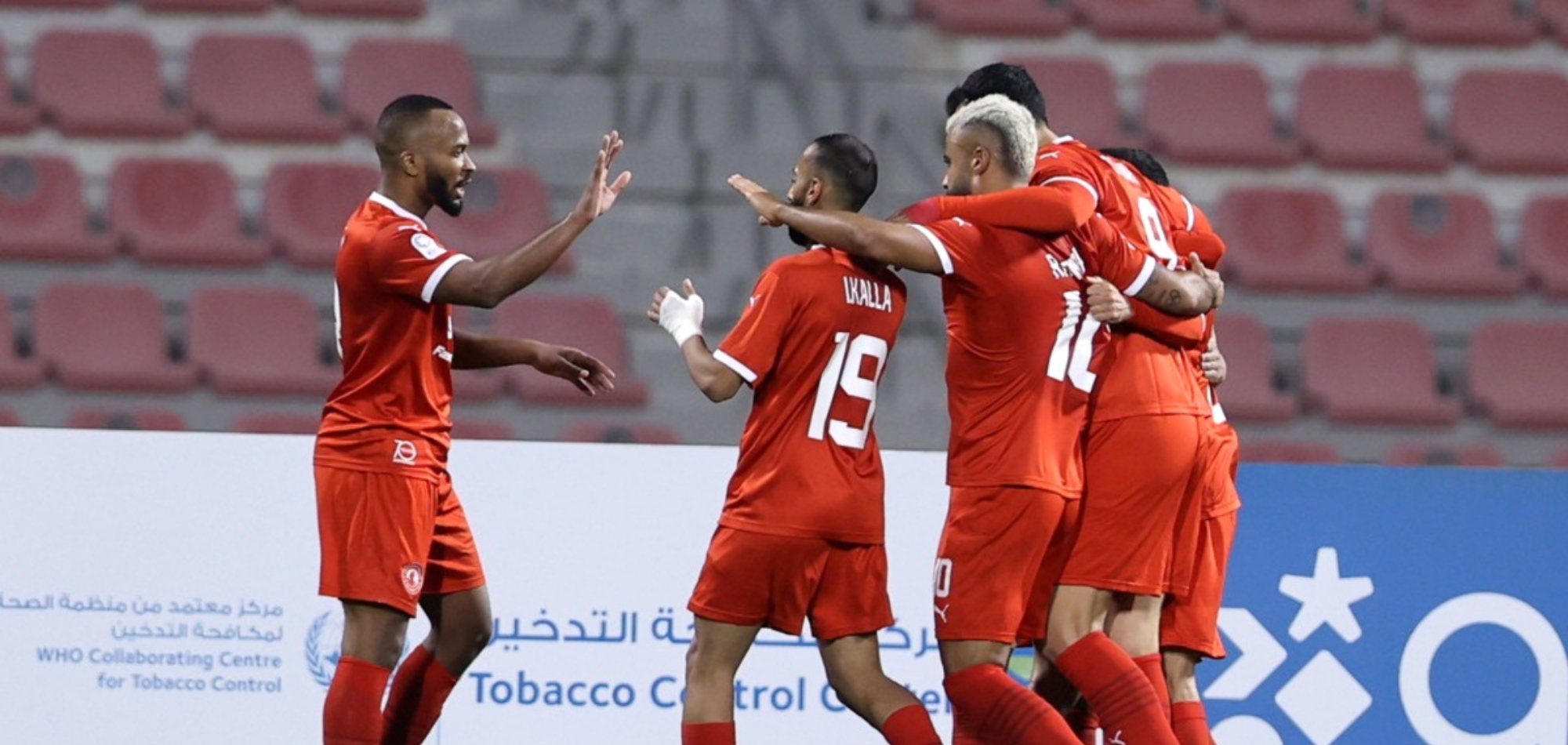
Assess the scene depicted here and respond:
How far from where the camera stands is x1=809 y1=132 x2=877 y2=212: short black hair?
471 cm

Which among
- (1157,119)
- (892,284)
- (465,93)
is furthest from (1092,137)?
(892,284)

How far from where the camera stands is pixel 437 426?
15.7 ft

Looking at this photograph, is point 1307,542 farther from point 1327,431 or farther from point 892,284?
point 1327,431

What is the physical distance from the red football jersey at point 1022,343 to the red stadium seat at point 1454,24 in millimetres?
7122

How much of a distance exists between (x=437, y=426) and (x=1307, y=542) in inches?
112

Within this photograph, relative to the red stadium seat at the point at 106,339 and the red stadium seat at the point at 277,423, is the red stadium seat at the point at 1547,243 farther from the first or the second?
the red stadium seat at the point at 106,339

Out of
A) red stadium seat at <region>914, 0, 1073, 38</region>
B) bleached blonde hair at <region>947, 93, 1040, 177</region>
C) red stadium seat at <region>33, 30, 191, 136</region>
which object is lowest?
bleached blonde hair at <region>947, 93, 1040, 177</region>

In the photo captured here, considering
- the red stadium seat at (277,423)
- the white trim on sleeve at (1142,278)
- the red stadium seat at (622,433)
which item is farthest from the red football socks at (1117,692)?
the red stadium seat at (277,423)

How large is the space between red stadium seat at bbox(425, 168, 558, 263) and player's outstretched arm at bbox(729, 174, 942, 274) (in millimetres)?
5059

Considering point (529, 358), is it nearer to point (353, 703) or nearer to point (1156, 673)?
point (353, 703)

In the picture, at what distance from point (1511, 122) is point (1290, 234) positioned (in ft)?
5.57

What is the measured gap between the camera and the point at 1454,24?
36.3 feet

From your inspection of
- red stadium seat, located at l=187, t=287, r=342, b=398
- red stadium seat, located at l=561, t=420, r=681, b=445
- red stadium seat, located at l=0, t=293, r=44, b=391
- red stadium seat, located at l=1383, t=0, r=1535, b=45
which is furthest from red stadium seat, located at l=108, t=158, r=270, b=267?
red stadium seat, located at l=1383, t=0, r=1535, b=45

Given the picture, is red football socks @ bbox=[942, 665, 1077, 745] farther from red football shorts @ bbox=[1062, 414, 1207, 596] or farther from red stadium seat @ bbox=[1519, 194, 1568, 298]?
red stadium seat @ bbox=[1519, 194, 1568, 298]
